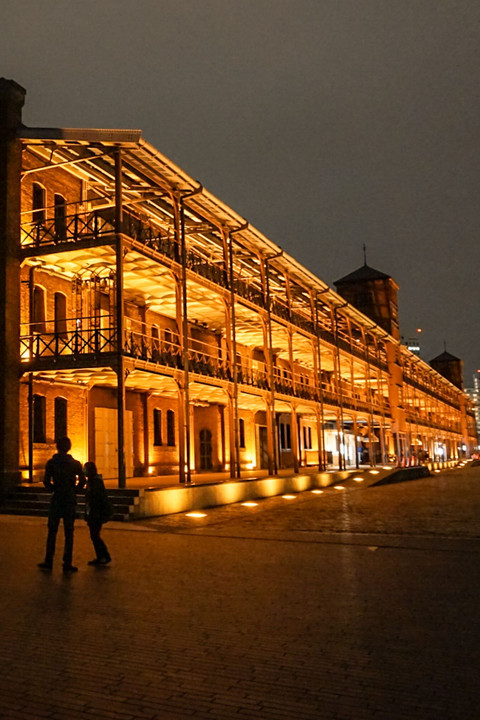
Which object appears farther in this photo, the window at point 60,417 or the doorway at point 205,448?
the doorway at point 205,448

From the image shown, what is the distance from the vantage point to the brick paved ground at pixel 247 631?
424cm

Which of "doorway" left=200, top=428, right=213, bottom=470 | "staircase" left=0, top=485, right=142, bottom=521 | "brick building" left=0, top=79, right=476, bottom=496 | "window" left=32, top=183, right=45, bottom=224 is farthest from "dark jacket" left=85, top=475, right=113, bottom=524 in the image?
"doorway" left=200, top=428, right=213, bottom=470

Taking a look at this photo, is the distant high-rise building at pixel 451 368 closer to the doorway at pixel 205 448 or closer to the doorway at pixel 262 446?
the doorway at pixel 262 446

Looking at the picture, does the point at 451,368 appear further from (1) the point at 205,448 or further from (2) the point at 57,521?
(2) the point at 57,521

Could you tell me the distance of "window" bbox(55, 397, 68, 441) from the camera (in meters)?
20.0

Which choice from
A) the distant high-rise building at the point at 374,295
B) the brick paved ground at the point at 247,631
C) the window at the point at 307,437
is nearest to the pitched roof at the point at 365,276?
the distant high-rise building at the point at 374,295

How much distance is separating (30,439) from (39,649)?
45.6 feet

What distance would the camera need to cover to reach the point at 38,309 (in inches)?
775

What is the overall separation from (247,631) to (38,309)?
15.4m

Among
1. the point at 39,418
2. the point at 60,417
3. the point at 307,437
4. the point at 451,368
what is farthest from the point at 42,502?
the point at 451,368

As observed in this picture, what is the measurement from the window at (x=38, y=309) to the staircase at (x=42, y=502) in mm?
4477

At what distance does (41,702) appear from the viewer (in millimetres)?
4258

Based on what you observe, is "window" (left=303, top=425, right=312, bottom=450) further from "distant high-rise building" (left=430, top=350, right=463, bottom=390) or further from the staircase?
"distant high-rise building" (left=430, top=350, right=463, bottom=390)

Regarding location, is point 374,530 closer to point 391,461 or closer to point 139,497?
point 139,497
